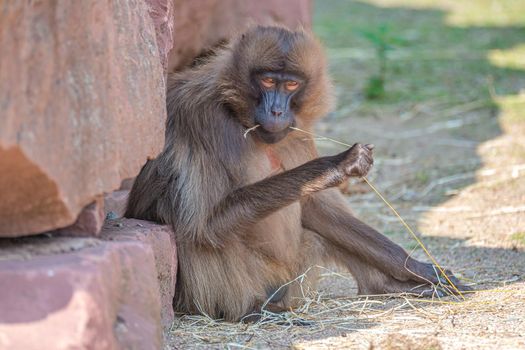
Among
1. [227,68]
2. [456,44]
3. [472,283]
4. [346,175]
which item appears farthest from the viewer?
[456,44]

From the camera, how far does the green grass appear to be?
1084 centimetres

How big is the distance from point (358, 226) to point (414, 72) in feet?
22.4

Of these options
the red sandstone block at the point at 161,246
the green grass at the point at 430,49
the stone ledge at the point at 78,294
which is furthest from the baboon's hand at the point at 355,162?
the green grass at the point at 430,49

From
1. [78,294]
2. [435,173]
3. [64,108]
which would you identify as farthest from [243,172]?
[435,173]

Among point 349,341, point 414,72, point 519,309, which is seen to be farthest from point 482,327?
point 414,72

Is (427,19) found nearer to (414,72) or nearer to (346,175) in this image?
(414,72)

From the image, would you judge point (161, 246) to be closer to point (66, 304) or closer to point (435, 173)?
point (66, 304)

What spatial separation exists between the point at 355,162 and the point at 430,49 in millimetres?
8870

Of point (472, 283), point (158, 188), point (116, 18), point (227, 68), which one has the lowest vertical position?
point (472, 283)

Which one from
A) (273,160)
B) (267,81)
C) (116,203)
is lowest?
(116,203)

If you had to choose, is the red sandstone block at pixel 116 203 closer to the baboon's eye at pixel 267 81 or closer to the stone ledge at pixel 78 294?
the baboon's eye at pixel 267 81

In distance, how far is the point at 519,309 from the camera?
4.64 meters

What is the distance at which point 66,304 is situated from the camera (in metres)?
3.07

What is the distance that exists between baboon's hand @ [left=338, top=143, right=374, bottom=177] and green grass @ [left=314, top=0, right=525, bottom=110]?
5.61 meters
